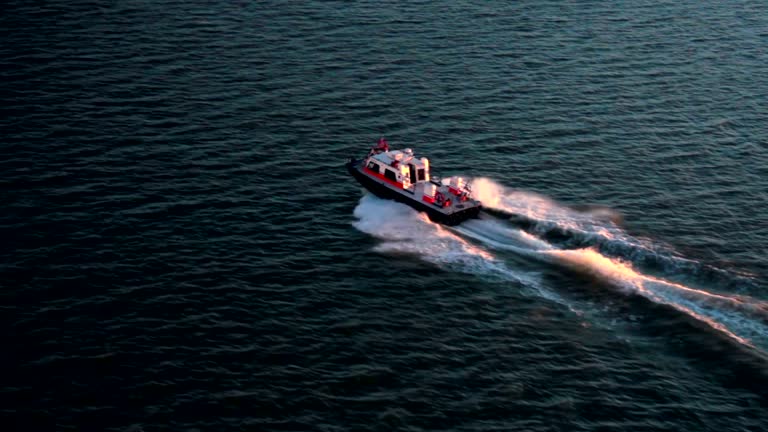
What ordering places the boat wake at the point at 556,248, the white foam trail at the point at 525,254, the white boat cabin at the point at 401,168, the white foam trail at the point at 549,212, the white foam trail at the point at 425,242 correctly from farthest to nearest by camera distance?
the white boat cabin at the point at 401,168 < the white foam trail at the point at 549,212 < the white foam trail at the point at 425,242 < the boat wake at the point at 556,248 < the white foam trail at the point at 525,254

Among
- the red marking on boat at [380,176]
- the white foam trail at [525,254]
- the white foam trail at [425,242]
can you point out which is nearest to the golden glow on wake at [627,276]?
the white foam trail at [525,254]

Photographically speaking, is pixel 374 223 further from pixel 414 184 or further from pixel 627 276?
pixel 627 276

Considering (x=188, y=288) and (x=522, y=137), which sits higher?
(x=522, y=137)

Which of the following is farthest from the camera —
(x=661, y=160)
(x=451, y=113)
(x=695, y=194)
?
(x=451, y=113)

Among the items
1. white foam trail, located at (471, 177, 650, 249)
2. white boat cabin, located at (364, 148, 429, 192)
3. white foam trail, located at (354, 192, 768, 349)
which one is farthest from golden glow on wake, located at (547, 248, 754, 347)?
white boat cabin, located at (364, 148, 429, 192)

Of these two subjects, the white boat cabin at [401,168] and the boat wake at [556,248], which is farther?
the white boat cabin at [401,168]

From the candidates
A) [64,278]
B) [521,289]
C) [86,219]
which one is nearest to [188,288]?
[64,278]

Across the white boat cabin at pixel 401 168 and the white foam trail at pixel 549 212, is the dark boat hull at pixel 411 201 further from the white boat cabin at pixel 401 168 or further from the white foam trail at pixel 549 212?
the white foam trail at pixel 549 212

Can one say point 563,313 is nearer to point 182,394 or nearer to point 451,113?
point 182,394
